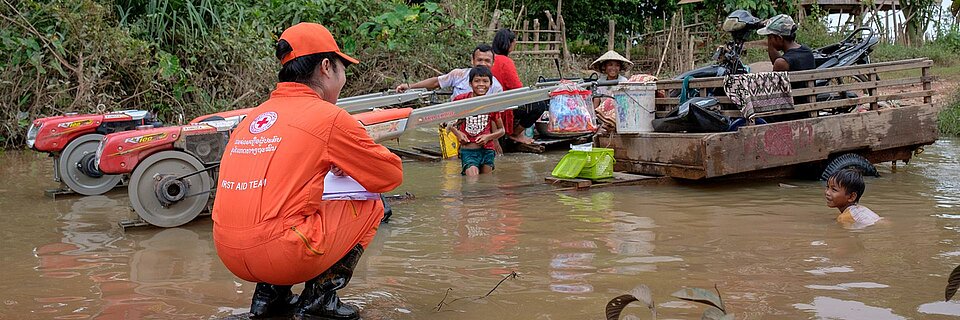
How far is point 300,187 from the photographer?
353 centimetres

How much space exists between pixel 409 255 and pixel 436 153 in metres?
5.50

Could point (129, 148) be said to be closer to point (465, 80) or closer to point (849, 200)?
point (465, 80)

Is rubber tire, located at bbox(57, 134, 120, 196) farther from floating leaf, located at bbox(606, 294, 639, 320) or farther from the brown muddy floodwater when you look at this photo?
floating leaf, located at bbox(606, 294, 639, 320)

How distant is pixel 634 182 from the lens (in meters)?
8.10

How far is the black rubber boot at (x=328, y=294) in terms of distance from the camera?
12.3ft

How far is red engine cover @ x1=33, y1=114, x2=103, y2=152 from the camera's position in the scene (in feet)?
25.1

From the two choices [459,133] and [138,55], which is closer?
[459,133]

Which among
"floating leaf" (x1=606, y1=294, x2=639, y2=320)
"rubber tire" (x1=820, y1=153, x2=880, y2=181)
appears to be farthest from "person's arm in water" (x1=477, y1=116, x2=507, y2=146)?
"floating leaf" (x1=606, y1=294, x2=639, y2=320)

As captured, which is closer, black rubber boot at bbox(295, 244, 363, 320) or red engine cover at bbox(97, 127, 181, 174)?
black rubber boot at bbox(295, 244, 363, 320)

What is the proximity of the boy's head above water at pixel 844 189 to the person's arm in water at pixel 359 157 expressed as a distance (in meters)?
3.66

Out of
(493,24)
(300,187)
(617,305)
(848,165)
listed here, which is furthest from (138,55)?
(617,305)

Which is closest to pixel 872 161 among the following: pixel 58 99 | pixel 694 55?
pixel 58 99

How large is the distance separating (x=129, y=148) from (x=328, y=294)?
Result: 3.16m

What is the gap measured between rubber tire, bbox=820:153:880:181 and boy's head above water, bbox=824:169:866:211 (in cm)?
178
